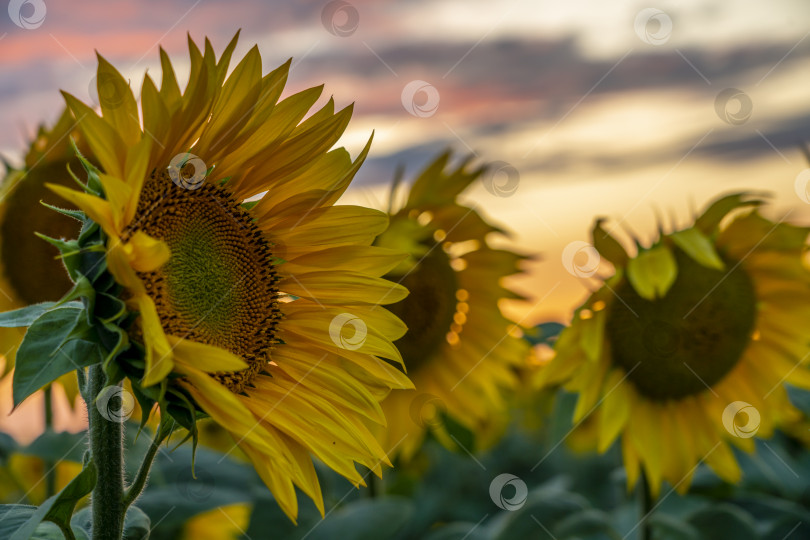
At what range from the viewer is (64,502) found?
1329 millimetres

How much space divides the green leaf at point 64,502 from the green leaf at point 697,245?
72.1 inches

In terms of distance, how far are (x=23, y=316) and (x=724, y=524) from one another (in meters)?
2.19

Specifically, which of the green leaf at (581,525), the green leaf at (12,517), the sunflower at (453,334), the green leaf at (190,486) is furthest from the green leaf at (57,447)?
the green leaf at (581,525)

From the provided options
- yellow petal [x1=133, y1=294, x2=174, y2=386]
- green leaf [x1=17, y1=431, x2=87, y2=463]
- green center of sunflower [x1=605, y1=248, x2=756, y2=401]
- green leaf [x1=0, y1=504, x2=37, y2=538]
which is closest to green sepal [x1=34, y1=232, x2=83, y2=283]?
yellow petal [x1=133, y1=294, x2=174, y2=386]

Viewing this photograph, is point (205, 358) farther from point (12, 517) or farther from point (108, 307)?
point (12, 517)

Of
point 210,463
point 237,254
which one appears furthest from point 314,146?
point 210,463

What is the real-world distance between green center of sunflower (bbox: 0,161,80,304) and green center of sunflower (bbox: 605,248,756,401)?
183cm

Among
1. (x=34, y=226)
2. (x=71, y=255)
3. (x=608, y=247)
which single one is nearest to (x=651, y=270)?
(x=608, y=247)

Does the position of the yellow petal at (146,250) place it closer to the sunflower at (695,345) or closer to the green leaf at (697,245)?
the sunflower at (695,345)

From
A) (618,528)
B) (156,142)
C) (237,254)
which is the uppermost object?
(156,142)

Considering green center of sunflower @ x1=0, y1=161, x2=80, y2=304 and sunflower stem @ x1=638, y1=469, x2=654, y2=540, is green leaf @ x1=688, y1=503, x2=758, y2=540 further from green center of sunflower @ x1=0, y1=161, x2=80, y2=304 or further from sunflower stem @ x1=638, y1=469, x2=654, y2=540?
green center of sunflower @ x1=0, y1=161, x2=80, y2=304

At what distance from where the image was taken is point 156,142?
4.54 ft

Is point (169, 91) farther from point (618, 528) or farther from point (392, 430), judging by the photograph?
point (618, 528)

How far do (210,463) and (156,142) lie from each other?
4.32ft
